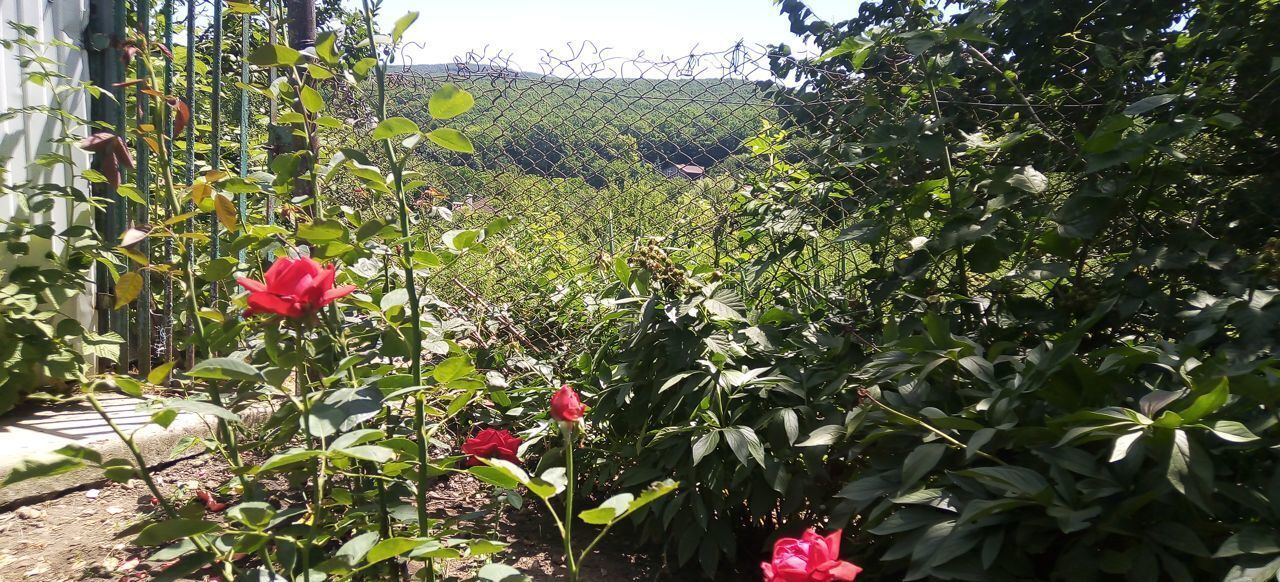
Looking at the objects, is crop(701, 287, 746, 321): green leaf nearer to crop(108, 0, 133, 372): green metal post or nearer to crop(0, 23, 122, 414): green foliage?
crop(0, 23, 122, 414): green foliage

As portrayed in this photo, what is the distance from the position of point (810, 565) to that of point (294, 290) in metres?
0.75

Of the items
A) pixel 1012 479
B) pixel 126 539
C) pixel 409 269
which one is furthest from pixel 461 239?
pixel 126 539

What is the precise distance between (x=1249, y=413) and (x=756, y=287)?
121 cm

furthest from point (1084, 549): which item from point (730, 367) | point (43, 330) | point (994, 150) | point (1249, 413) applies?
point (43, 330)

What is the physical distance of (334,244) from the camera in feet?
4.02

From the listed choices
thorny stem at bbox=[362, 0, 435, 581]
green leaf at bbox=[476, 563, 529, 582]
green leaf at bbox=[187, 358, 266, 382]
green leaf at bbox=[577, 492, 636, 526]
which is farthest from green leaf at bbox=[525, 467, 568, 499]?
green leaf at bbox=[187, 358, 266, 382]

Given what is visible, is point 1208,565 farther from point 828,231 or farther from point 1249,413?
point 828,231

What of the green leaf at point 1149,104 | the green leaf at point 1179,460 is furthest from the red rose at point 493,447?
the green leaf at point 1149,104

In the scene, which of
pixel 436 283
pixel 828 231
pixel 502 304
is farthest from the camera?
pixel 436 283

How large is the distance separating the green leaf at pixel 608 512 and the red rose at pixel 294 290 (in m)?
0.46

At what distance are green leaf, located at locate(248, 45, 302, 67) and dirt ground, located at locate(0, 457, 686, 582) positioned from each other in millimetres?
1048

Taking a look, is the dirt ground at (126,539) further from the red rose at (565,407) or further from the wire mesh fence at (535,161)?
the red rose at (565,407)

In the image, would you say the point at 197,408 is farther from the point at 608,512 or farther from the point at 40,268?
the point at 40,268

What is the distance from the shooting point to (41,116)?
246 centimetres
